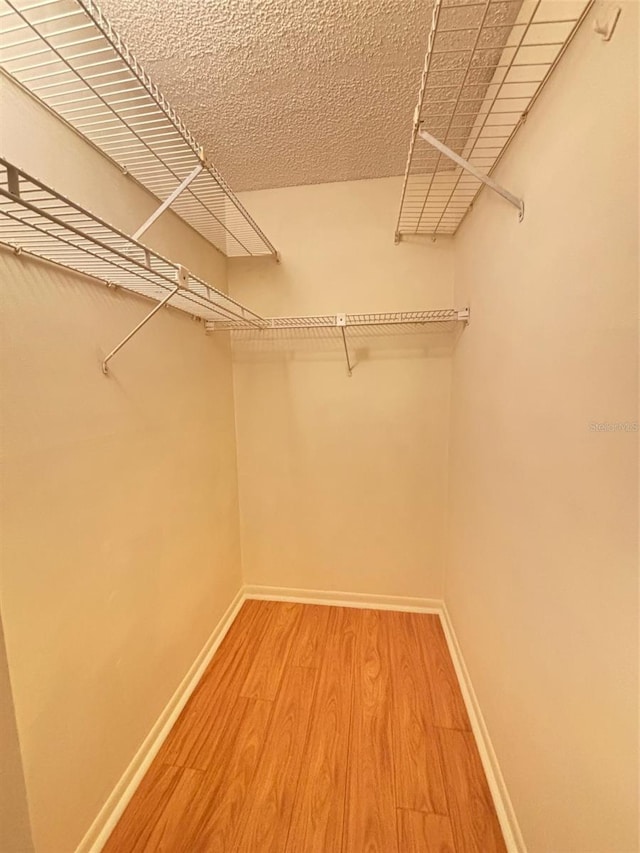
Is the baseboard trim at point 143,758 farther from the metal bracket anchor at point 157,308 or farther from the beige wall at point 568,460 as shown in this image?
the metal bracket anchor at point 157,308

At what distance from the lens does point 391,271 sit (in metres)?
1.81

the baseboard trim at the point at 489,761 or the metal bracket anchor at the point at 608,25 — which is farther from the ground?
the metal bracket anchor at the point at 608,25

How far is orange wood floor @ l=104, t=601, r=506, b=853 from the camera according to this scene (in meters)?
1.06

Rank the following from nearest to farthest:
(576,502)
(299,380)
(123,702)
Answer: (576,502), (123,702), (299,380)

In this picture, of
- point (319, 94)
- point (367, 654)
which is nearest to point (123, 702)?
point (367, 654)

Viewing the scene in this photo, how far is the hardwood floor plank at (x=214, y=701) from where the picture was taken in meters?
1.30

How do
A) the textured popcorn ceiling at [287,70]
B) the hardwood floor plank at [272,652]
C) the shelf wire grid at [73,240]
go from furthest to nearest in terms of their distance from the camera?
the hardwood floor plank at [272,652]
the textured popcorn ceiling at [287,70]
the shelf wire grid at [73,240]

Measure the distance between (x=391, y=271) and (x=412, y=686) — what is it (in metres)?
2.07

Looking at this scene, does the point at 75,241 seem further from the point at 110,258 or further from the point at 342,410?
the point at 342,410

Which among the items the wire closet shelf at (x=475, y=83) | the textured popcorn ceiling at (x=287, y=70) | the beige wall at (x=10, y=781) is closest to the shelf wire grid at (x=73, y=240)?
the textured popcorn ceiling at (x=287, y=70)

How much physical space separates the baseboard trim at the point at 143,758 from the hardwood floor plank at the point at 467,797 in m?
1.09

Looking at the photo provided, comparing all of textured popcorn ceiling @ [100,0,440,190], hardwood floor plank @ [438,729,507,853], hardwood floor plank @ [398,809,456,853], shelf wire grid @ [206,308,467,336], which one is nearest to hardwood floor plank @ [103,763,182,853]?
hardwood floor plank @ [398,809,456,853]

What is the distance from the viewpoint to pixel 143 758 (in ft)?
4.08

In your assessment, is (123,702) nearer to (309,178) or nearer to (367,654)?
(367,654)
